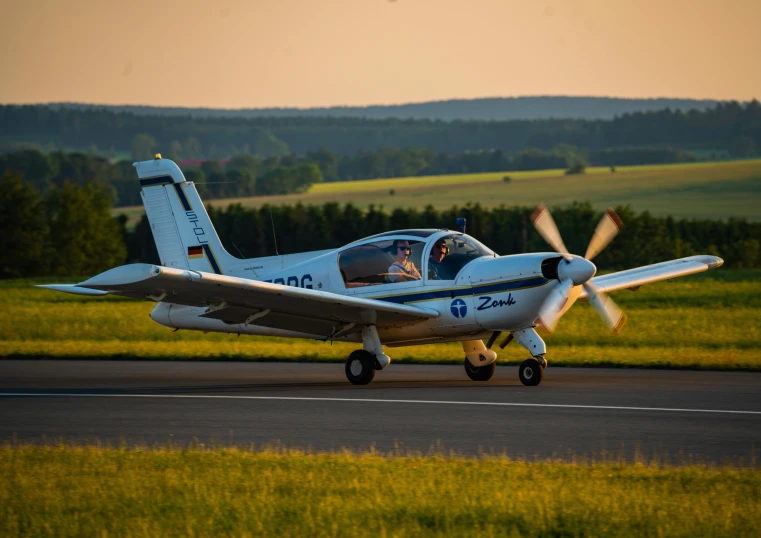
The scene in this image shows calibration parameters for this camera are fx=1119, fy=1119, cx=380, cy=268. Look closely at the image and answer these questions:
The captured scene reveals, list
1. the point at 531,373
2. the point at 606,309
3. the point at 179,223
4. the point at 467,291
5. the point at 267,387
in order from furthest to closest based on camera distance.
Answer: the point at 179,223, the point at 267,387, the point at 467,291, the point at 606,309, the point at 531,373

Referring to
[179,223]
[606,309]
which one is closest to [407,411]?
[606,309]

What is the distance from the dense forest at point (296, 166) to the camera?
116 meters

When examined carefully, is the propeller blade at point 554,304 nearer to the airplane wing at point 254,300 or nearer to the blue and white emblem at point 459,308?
the blue and white emblem at point 459,308

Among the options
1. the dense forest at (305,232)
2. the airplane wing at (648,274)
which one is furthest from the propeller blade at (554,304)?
the dense forest at (305,232)

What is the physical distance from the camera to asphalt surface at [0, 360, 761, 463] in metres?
11.7

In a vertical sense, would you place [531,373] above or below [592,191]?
below

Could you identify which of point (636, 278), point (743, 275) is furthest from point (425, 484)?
point (743, 275)

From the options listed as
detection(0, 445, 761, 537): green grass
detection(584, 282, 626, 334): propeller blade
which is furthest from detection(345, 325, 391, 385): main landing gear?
detection(0, 445, 761, 537): green grass

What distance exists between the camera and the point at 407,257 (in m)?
17.3

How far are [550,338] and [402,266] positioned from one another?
10.0 metres

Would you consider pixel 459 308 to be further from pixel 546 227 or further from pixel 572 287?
pixel 546 227

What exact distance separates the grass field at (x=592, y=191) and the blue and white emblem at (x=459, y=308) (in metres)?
72.8

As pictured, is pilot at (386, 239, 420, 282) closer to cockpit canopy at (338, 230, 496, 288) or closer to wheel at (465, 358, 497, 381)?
cockpit canopy at (338, 230, 496, 288)

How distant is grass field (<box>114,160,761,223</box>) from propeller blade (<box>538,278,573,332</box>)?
72837mm
